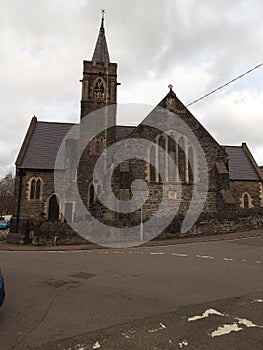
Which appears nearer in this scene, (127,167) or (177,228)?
(177,228)

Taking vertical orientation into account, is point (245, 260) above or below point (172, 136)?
below

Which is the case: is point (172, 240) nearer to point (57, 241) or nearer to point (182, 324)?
point (57, 241)

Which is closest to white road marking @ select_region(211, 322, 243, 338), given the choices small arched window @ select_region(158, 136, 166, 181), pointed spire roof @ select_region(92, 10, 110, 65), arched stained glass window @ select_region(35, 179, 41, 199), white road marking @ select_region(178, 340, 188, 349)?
white road marking @ select_region(178, 340, 188, 349)

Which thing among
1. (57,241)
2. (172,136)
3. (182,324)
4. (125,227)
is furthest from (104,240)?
(182,324)

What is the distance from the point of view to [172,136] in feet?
70.0

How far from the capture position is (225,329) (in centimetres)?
448

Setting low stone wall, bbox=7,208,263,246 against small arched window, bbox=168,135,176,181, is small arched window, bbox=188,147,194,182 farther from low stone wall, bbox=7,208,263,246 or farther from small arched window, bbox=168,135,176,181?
low stone wall, bbox=7,208,263,246

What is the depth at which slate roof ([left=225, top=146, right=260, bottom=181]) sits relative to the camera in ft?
94.3

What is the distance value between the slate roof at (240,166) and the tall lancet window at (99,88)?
15.8 m

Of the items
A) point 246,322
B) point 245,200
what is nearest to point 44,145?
point 245,200

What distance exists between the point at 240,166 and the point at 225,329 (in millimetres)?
28358

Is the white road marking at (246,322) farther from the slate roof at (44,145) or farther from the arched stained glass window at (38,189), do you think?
the slate roof at (44,145)

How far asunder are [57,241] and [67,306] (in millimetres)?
11862

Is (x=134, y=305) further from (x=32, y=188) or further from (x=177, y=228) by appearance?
(x=32, y=188)
